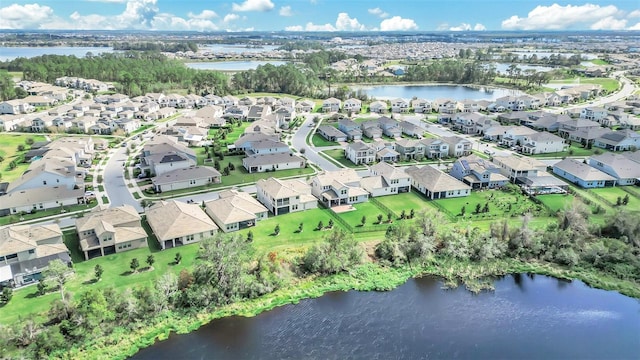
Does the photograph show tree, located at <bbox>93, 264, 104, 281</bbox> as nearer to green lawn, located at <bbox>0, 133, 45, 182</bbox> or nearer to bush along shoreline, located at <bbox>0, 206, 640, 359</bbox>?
bush along shoreline, located at <bbox>0, 206, 640, 359</bbox>

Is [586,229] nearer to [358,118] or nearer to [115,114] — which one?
[358,118]

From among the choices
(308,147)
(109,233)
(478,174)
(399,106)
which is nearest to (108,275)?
(109,233)

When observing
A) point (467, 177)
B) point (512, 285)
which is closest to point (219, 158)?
point (467, 177)

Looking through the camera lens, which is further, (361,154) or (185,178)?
(361,154)

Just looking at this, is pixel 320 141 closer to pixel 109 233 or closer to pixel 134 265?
pixel 109 233

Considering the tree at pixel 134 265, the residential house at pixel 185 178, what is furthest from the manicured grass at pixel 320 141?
the tree at pixel 134 265

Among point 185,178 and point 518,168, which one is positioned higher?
point 185,178
